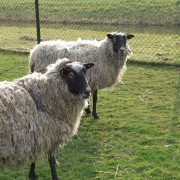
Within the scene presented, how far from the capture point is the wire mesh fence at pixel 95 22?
1177 cm

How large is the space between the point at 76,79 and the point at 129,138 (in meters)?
1.90

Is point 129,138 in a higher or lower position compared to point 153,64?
lower

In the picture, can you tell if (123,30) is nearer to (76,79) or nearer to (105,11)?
(105,11)

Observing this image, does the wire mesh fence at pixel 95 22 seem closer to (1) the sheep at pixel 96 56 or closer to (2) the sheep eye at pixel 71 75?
(1) the sheep at pixel 96 56

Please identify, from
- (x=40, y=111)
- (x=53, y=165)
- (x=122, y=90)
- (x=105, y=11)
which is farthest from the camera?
(x=105, y=11)

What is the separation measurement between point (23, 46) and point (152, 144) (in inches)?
287

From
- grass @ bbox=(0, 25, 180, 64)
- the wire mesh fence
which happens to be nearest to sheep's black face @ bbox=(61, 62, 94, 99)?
grass @ bbox=(0, 25, 180, 64)

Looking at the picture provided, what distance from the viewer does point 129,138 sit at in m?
5.62

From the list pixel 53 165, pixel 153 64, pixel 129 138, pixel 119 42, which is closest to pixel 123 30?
pixel 153 64

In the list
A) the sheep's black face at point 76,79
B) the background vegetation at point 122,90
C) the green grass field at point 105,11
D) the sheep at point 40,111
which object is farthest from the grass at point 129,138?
the green grass field at point 105,11

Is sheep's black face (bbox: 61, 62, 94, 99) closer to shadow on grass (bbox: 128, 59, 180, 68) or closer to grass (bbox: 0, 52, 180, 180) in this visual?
grass (bbox: 0, 52, 180, 180)

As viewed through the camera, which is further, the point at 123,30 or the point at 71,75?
the point at 123,30

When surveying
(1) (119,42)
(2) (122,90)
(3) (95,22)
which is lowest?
(2) (122,90)

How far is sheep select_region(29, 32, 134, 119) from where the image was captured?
21.1 ft
